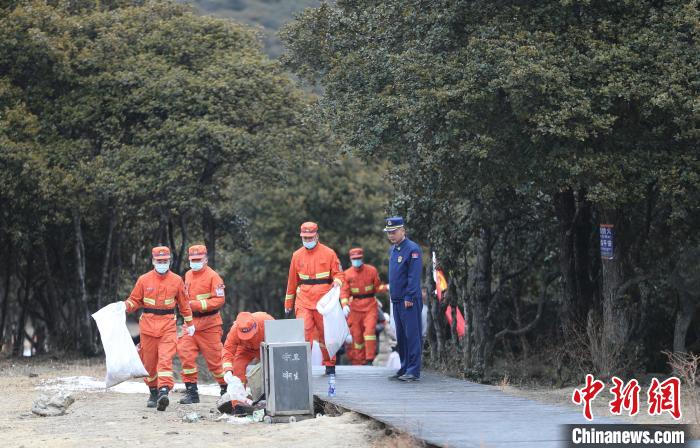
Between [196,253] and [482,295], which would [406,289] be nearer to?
[196,253]

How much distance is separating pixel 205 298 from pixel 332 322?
166 centimetres

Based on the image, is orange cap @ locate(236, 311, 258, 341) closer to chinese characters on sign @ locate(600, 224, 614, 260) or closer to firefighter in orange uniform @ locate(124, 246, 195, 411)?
firefighter in orange uniform @ locate(124, 246, 195, 411)

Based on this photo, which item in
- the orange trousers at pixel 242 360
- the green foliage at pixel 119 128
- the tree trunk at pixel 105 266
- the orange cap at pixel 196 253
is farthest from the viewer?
the tree trunk at pixel 105 266

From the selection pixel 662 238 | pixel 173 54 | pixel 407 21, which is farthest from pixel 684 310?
pixel 173 54

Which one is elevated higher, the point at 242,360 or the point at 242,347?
the point at 242,347

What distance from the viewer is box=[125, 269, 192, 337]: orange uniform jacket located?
14508 mm

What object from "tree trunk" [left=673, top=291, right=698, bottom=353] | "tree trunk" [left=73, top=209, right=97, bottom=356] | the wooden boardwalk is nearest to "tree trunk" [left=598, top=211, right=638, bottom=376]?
"tree trunk" [left=673, top=291, right=698, bottom=353]

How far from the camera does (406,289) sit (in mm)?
14547

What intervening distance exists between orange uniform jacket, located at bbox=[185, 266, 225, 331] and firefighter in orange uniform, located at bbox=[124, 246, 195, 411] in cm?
28

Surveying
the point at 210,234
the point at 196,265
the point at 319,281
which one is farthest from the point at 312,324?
the point at 210,234

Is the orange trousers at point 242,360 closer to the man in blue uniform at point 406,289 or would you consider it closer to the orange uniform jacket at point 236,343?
the orange uniform jacket at point 236,343

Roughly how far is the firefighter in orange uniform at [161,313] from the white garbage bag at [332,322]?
1648mm

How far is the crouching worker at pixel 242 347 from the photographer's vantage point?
1377cm

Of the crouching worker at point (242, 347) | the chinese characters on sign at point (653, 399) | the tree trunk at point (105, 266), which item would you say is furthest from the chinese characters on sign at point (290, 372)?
the tree trunk at point (105, 266)
